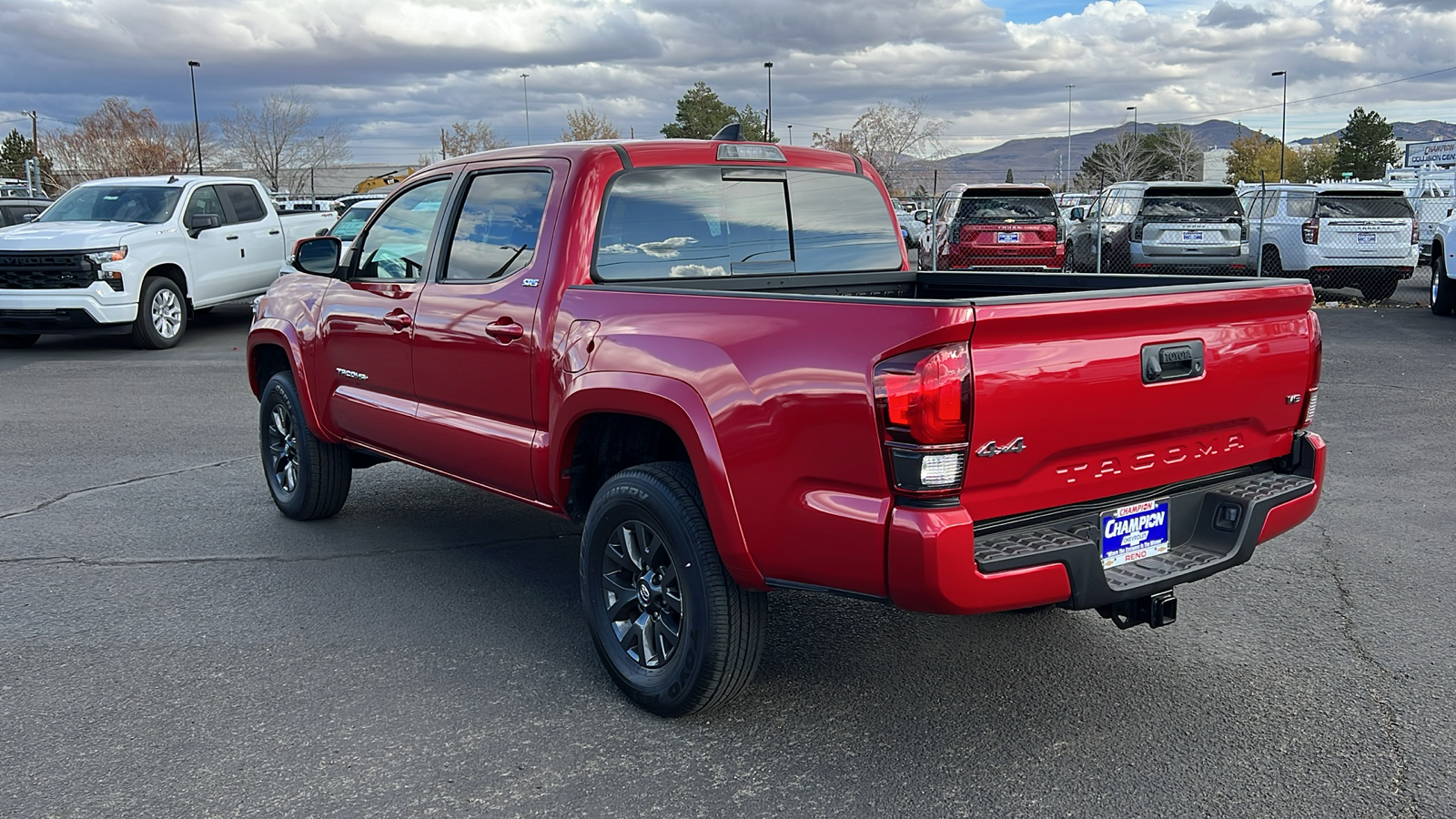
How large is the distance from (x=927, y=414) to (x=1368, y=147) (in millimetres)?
86830

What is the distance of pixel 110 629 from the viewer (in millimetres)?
4715

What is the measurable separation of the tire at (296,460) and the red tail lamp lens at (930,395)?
3948mm

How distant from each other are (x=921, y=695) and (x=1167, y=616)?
90 centimetres

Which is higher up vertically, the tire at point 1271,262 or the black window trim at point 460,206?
the black window trim at point 460,206

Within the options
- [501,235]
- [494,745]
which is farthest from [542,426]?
[494,745]

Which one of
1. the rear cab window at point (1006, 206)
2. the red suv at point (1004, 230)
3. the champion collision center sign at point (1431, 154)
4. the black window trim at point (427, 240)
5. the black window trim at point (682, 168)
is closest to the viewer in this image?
the black window trim at point (682, 168)

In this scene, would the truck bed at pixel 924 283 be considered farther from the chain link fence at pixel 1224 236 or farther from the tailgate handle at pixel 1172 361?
the chain link fence at pixel 1224 236

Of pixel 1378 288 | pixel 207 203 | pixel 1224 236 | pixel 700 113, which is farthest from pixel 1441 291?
pixel 700 113

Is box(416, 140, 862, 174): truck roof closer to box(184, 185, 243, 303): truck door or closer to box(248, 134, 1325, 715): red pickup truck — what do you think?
box(248, 134, 1325, 715): red pickup truck

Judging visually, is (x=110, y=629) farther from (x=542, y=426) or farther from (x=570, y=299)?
(x=570, y=299)

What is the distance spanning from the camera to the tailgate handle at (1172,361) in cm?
335

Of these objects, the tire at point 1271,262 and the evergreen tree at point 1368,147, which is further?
the evergreen tree at point 1368,147

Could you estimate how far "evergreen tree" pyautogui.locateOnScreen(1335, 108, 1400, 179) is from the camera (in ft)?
250

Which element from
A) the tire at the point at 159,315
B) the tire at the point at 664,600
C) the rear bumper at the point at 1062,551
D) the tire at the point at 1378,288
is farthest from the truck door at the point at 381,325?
the tire at the point at 1378,288
